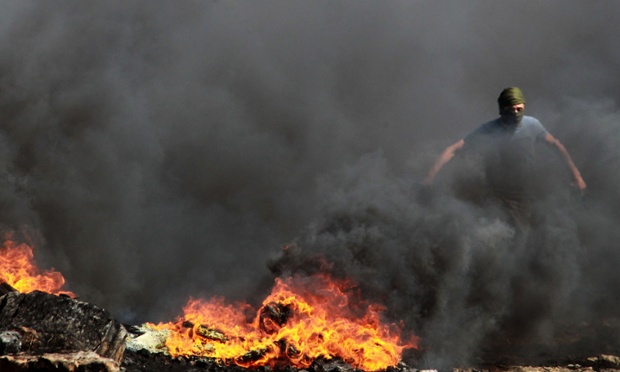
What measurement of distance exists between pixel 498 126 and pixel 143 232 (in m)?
6.51

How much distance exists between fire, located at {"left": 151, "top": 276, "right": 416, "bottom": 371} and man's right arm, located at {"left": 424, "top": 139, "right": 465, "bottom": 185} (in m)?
1.92

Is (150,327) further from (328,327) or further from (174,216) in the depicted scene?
(174,216)

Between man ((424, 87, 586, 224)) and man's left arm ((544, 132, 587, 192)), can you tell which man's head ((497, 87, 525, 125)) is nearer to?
man ((424, 87, 586, 224))

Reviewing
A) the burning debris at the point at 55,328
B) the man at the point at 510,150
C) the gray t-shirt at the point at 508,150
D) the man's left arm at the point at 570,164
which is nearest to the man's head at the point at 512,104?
the man at the point at 510,150

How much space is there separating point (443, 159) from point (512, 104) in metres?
1.12

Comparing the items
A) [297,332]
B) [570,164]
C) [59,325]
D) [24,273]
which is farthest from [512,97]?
[24,273]

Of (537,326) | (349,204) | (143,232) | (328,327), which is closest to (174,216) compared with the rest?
(143,232)

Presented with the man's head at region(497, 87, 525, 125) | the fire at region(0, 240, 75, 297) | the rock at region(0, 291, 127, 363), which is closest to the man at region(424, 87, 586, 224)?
the man's head at region(497, 87, 525, 125)

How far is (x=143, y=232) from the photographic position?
11.9 meters

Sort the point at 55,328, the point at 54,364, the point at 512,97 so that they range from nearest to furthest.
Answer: the point at 54,364
the point at 55,328
the point at 512,97

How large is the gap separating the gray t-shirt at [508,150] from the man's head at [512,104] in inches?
4.0

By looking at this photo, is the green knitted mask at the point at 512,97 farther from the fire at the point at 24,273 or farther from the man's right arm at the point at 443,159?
the fire at the point at 24,273

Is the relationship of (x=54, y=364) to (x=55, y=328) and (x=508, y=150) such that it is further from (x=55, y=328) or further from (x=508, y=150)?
(x=508, y=150)

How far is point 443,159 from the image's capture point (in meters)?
8.51
